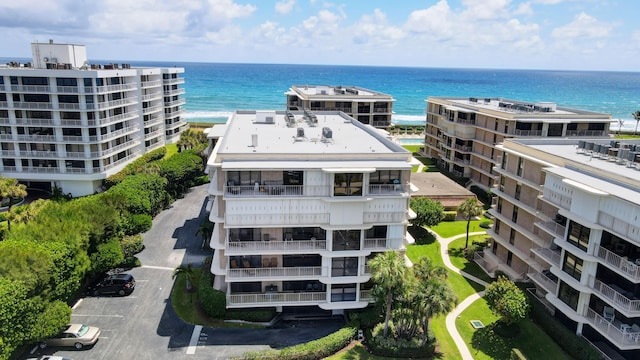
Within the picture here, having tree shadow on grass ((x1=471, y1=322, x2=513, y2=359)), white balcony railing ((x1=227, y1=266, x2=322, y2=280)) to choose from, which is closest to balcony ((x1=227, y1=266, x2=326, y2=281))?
white balcony railing ((x1=227, y1=266, x2=322, y2=280))

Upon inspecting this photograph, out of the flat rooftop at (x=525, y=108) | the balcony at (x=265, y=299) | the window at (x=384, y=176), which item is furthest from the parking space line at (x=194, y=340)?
the flat rooftop at (x=525, y=108)

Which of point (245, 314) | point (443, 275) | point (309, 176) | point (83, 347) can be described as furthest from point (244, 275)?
point (443, 275)

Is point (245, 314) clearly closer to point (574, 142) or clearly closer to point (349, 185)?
point (349, 185)

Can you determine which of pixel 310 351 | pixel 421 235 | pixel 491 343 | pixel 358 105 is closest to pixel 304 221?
pixel 310 351

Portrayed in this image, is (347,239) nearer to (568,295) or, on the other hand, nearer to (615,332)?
(568,295)

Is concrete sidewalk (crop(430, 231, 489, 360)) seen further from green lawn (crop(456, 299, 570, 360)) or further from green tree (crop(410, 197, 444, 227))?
green tree (crop(410, 197, 444, 227))

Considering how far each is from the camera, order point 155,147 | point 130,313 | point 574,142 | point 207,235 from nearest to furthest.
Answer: point 130,313, point 574,142, point 207,235, point 155,147
